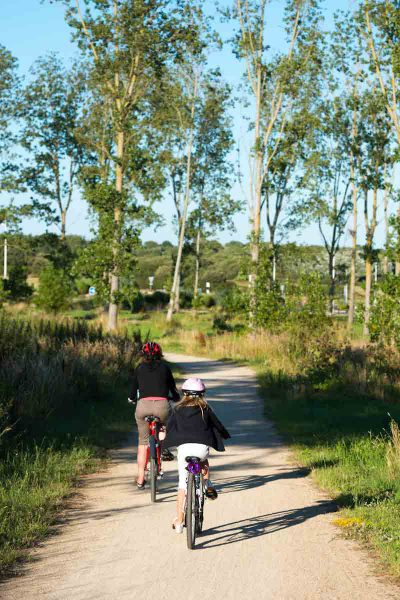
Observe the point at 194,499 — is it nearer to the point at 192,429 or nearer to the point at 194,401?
the point at 192,429

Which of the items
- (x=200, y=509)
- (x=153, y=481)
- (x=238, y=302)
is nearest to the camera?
(x=200, y=509)

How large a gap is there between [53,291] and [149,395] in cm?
4165

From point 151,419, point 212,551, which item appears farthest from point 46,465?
point 212,551

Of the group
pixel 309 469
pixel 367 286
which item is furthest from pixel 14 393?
pixel 367 286

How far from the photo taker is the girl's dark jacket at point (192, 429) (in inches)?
324

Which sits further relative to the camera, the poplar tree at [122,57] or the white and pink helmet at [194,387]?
the poplar tree at [122,57]

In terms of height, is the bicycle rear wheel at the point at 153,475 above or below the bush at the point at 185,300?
below

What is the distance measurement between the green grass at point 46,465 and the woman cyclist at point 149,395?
922 millimetres

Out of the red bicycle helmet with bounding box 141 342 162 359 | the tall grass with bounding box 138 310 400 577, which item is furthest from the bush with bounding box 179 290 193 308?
the red bicycle helmet with bounding box 141 342 162 359

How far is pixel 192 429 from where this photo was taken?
8234 millimetres

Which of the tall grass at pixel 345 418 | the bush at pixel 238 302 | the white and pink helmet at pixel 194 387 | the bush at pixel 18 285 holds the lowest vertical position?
the tall grass at pixel 345 418

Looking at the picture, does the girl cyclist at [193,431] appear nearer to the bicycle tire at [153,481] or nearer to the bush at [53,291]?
the bicycle tire at [153,481]

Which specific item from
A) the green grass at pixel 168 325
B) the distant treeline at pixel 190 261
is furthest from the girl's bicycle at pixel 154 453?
the green grass at pixel 168 325

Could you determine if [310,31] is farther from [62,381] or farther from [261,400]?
[62,381]
